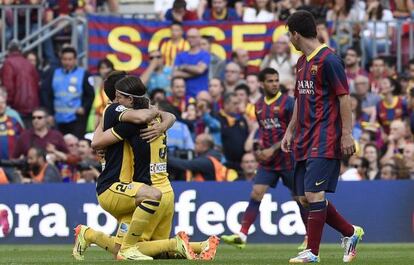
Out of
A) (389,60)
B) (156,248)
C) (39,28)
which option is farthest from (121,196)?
(39,28)

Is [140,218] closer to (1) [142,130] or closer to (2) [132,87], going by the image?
(1) [142,130]

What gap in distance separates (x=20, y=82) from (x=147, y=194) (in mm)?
10915

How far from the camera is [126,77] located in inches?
538

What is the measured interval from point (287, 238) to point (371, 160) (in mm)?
2234

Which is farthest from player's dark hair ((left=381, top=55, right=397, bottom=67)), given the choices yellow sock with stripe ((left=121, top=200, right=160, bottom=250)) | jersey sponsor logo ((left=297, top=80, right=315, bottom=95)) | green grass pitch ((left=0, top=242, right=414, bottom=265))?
yellow sock with stripe ((left=121, top=200, right=160, bottom=250))

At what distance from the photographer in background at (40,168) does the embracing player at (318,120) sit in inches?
368

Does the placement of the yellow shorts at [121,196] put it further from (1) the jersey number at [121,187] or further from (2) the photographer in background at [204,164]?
(2) the photographer in background at [204,164]

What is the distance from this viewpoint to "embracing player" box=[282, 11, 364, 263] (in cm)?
1289

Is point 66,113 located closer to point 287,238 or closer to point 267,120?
point 287,238

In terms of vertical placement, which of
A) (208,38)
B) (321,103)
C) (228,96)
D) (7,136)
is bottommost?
(7,136)

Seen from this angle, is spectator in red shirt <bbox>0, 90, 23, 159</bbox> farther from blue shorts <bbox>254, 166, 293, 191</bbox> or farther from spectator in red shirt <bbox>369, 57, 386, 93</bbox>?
spectator in red shirt <bbox>369, 57, 386, 93</bbox>

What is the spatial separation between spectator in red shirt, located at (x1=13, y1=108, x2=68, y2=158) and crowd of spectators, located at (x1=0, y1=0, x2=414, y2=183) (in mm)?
17

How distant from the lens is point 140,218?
13.4 meters

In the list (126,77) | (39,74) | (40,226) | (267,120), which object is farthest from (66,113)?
(126,77)
